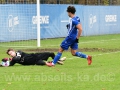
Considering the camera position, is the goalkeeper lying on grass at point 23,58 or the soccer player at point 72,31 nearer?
the soccer player at point 72,31

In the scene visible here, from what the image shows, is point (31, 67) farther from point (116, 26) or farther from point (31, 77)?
point (116, 26)

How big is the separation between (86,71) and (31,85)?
8.77ft

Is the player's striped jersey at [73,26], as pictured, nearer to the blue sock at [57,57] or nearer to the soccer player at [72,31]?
the soccer player at [72,31]

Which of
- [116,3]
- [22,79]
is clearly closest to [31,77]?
[22,79]

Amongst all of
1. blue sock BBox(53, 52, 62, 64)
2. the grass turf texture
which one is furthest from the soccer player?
the grass turf texture

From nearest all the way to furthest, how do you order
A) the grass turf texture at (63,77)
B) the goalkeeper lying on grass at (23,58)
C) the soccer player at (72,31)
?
the grass turf texture at (63,77) < the soccer player at (72,31) < the goalkeeper lying on grass at (23,58)

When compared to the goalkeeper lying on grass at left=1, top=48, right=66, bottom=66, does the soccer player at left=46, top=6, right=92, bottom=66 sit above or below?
above

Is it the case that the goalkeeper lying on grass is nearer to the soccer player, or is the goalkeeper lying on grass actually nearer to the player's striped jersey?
the soccer player

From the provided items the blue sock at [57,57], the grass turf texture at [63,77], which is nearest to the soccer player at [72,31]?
the blue sock at [57,57]

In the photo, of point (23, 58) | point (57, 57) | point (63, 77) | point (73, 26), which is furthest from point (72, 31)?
point (63, 77)

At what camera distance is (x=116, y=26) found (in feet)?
132

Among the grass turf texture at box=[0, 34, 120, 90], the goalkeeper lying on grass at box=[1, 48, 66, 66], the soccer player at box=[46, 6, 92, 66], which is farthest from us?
the goalkeeper lying on grass at box=[1, 48, 66, 66]

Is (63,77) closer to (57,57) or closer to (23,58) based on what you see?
(57,57)

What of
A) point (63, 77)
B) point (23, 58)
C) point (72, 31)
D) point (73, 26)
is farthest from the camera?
point (23, 58)
